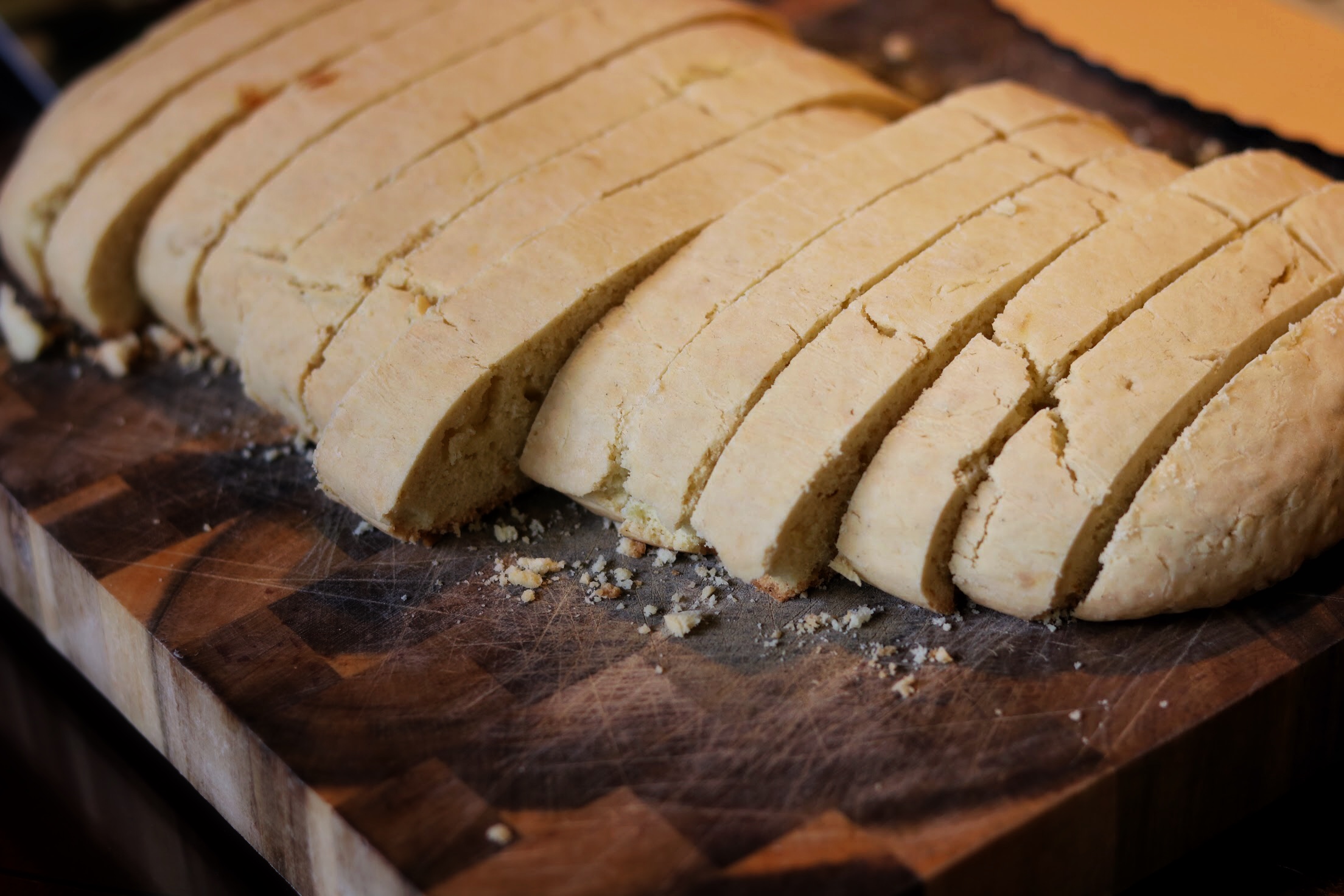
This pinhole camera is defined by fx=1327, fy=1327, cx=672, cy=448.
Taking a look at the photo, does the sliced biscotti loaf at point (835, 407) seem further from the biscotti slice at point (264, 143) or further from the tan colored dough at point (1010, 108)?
the biscotti slice at point (264, 143)

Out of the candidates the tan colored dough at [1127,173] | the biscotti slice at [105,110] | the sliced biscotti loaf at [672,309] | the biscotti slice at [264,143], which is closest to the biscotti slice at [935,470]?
the sliced biscotti loaf at [672,309]

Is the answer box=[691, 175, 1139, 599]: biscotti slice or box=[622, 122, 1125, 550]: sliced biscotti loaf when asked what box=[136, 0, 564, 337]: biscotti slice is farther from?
box=[691, 175, 1139, 599]: biscotti slice

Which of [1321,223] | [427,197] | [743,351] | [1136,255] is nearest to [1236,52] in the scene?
[1321,223]

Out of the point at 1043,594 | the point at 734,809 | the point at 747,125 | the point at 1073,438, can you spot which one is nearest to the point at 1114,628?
the point at 1043,594

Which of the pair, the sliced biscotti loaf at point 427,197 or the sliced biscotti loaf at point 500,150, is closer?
the sliced biscotti loaf at point 427,197

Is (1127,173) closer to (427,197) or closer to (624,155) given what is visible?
(624,155)
